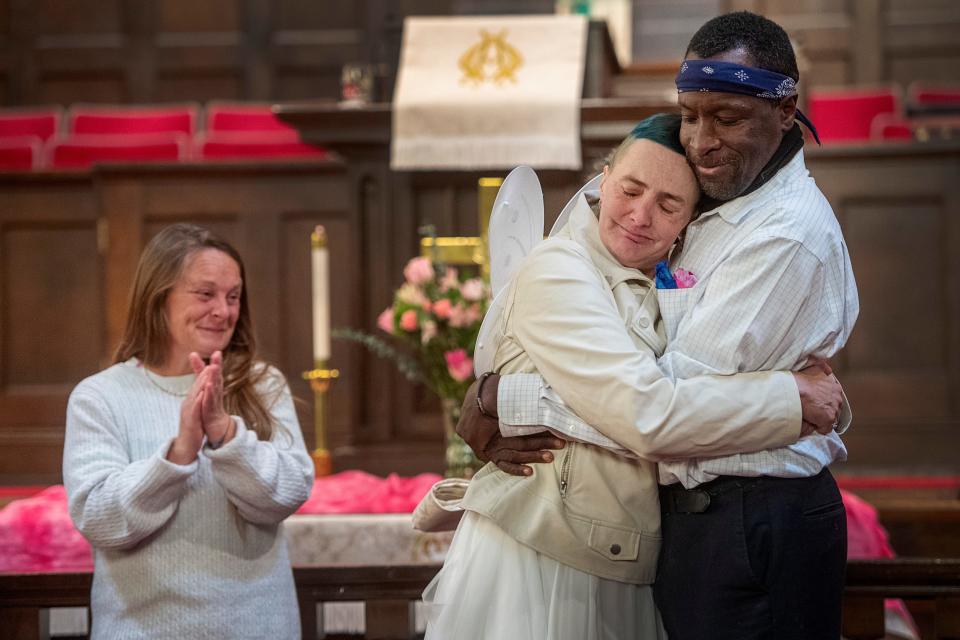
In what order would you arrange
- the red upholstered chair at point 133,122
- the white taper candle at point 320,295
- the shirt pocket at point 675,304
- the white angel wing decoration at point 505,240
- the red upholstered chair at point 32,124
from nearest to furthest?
the shirt pocket at point 675,304 → the white angel wing decoration at point 505,240 → the white taper candle at point 320,295 → the red upholstered chair at point 133,122 → the red upholstered chair at point 32,124

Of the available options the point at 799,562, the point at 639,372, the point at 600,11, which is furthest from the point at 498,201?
the point at 600,11

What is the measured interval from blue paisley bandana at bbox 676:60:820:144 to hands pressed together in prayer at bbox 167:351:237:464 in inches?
35.4

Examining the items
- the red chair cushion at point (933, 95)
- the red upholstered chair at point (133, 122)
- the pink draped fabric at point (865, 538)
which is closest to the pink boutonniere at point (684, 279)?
the pink draped fabric at point (865, 538)

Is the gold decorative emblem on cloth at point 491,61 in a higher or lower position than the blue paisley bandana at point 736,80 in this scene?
higher

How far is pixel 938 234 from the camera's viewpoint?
4977mm

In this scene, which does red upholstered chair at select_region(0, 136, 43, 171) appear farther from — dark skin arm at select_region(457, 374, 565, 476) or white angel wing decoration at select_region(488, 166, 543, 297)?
dark skin arm at select_region(457, 374, 565, 476)

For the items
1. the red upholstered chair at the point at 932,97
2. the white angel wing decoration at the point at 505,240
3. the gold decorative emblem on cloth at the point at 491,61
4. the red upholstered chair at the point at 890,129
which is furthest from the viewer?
the red upholstered chair at the point at 890,129

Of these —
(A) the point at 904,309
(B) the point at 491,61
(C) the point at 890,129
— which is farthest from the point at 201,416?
(C) the point at 890,129

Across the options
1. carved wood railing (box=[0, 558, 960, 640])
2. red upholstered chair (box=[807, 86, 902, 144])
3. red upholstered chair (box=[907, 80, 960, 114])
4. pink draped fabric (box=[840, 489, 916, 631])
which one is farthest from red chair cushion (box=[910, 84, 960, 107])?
carved wood railing (box=[0, 558, 960, 640])

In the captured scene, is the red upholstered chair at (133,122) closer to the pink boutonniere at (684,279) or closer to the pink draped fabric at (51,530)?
the pink draped fabric at (51,530)

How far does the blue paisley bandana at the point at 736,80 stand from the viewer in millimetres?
1747

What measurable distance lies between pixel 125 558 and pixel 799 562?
116 centimetres

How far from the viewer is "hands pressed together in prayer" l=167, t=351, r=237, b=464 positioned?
80.0 inches

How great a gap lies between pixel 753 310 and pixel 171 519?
3.63 feet
